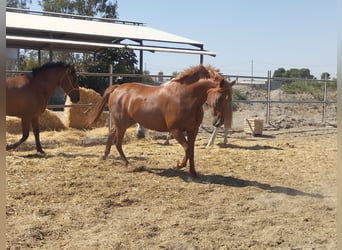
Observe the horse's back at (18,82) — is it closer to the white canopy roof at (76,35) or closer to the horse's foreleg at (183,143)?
the horse's foreleg at (183,143)

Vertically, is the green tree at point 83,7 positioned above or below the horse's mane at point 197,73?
above

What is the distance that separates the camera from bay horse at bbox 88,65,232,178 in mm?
5020

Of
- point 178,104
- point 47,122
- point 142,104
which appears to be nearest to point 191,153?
point 178,104

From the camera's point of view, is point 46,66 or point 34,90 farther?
point 46,66

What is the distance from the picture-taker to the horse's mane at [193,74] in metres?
5.14

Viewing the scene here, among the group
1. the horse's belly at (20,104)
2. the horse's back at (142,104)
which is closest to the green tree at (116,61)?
the horse's belly at (20,104)

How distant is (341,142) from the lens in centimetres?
89

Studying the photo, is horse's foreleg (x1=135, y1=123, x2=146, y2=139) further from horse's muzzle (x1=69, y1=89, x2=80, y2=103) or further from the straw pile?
the straw pile

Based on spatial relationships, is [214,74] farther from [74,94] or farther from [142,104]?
[74,94]

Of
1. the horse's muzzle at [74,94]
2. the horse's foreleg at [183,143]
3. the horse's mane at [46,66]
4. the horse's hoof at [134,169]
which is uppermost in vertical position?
the horse's mane at [46,66]

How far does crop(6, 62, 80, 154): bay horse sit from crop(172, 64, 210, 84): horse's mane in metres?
2.49

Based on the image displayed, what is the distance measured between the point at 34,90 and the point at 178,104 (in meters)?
2.74

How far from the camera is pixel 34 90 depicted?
6.54m

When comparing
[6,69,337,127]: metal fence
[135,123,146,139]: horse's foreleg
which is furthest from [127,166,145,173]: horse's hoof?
[6,69,337,127]: metal fence
